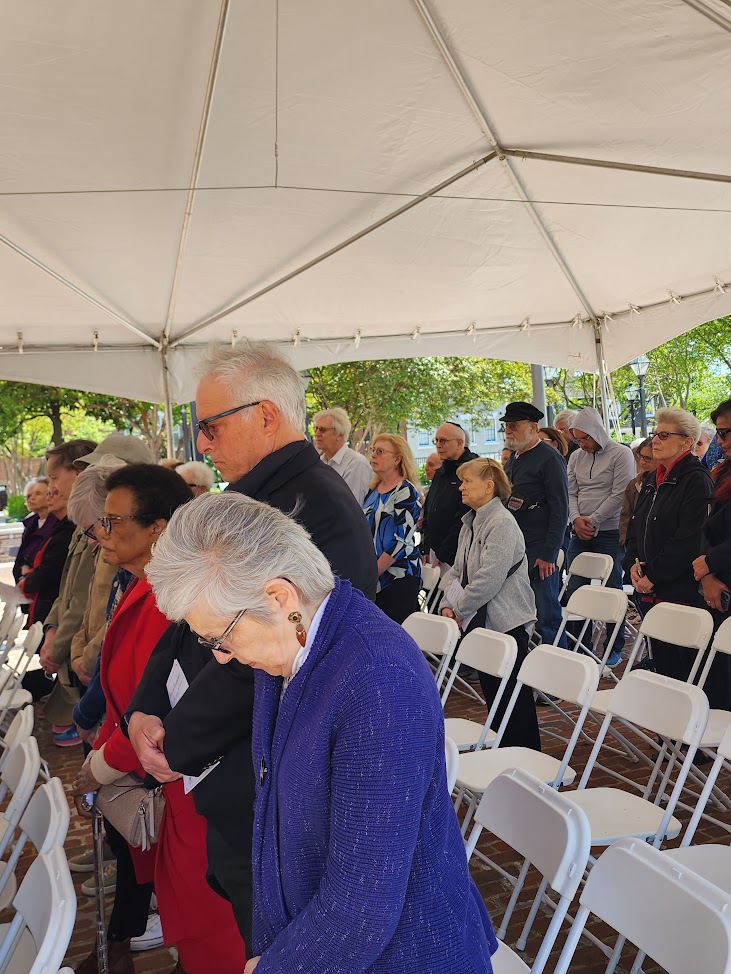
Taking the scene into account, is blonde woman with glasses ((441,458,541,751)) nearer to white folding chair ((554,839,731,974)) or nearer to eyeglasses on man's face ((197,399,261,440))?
white folding chair ((554,839,731,974))

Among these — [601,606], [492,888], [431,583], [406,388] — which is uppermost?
[406,388]

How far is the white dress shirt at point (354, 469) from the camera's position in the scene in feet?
20.9

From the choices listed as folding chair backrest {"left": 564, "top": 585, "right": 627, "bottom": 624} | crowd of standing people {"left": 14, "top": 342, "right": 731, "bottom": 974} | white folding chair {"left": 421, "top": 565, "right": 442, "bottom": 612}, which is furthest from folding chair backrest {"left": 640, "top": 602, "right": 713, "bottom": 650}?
white folding chair {"left": 421, "top": 565, "right": 442, "bottom": 612}

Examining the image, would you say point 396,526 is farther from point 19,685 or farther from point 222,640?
point 222,640

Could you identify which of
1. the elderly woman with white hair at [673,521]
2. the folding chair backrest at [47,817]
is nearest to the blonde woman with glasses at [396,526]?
the elderly woman with white hair at [673,521]

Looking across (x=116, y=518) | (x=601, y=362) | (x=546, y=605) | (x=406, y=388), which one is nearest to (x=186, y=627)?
(x=116, y=518)

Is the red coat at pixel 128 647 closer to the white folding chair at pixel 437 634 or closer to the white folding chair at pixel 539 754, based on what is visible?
the white folding chair at pixel 539 754

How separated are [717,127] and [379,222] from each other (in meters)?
2.20

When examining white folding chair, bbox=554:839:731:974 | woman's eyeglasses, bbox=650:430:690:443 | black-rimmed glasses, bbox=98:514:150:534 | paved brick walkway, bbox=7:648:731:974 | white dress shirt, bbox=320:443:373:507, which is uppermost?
woman's eyeglasses, bbox=650:430:690:443

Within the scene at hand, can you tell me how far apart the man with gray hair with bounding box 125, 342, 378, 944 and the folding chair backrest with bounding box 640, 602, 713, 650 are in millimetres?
2494

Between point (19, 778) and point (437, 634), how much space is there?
210cm

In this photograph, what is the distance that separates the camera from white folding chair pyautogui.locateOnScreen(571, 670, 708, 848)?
2752 millimetres

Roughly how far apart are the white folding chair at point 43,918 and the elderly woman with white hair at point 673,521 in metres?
3.43

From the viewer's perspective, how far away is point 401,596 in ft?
17.1
